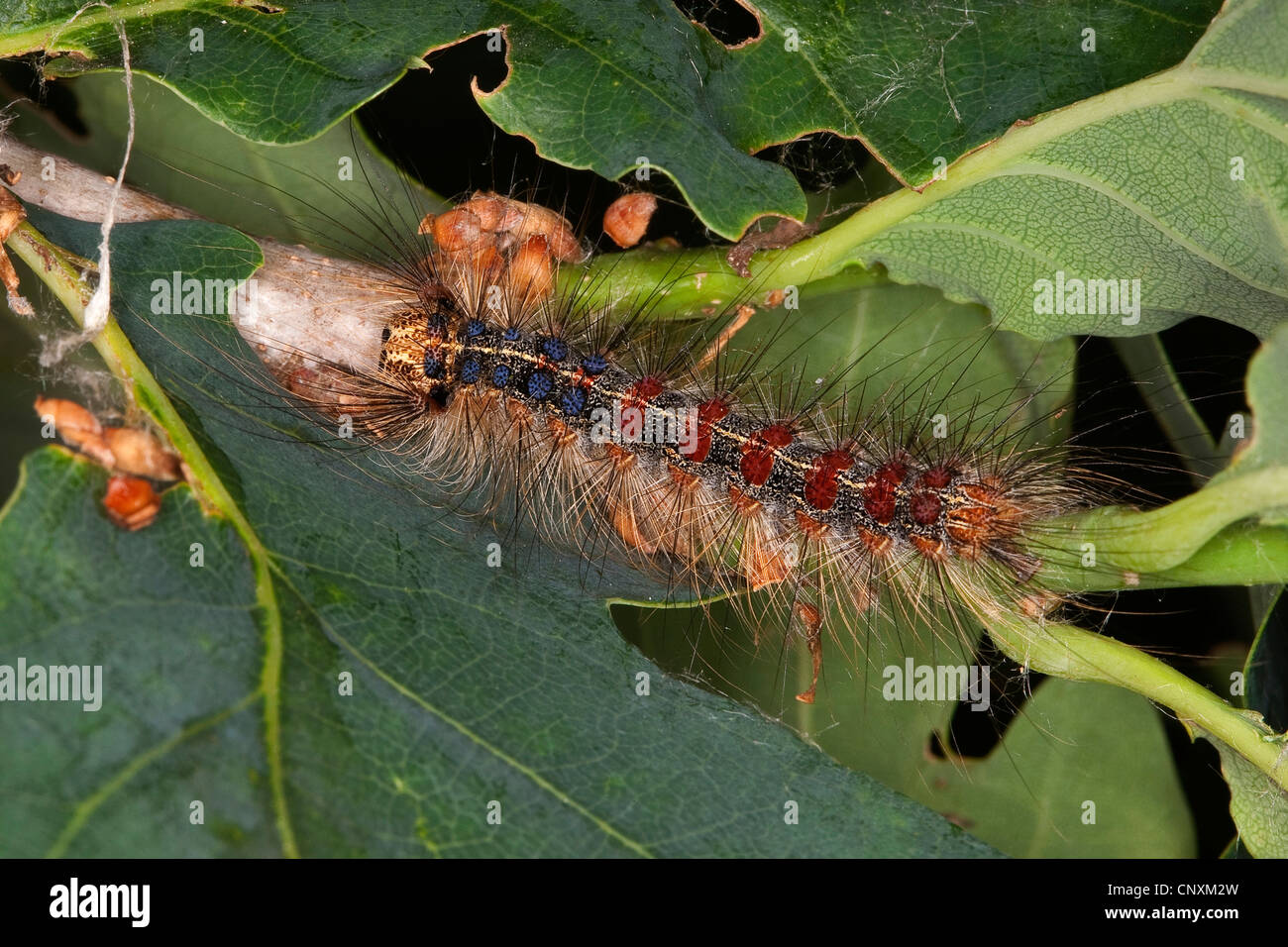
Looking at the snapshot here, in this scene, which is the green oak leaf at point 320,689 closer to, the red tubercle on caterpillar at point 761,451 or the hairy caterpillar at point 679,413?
the hairy caterpillar at point 679,413

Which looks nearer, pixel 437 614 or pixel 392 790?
pixel 392 790

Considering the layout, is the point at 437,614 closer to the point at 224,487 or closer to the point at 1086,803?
the point at 224,487

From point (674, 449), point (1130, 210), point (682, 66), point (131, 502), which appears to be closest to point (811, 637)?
point (674, 449)

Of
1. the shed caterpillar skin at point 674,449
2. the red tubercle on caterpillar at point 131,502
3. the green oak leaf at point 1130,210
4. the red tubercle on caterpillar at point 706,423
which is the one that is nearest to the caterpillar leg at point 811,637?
the shed caterpillar skin at point 674,449

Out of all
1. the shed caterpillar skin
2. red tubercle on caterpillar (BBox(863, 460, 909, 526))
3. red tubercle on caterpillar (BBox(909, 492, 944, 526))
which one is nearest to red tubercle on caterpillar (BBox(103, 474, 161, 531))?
the shed caterpillar skin

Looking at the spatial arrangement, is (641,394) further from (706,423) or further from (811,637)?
(811,637)
